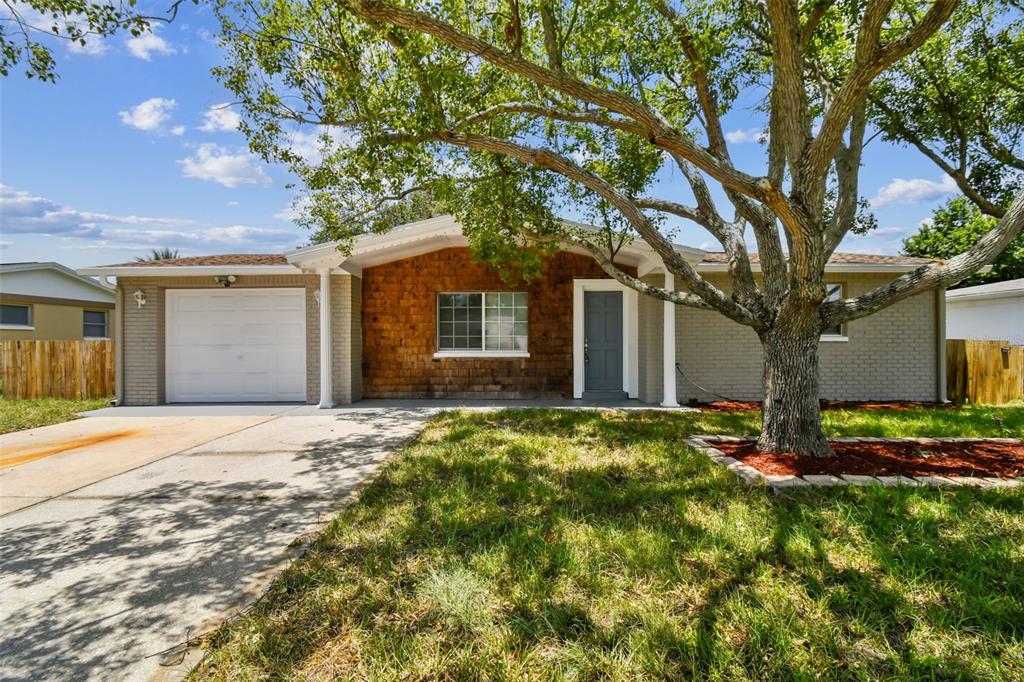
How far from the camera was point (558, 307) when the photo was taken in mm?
10195

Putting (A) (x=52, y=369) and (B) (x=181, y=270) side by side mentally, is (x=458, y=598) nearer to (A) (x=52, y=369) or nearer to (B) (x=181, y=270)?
(B) (x=181, y=270)

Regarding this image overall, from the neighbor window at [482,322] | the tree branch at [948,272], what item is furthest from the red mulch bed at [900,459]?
the neighbor window at [482,322]

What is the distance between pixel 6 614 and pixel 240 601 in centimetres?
128

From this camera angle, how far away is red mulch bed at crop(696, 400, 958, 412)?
28.6 feet

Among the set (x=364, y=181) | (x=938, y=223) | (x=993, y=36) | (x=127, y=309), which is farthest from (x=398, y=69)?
(x=938, y=223)

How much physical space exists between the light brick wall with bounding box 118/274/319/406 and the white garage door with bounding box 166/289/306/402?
0.23 m

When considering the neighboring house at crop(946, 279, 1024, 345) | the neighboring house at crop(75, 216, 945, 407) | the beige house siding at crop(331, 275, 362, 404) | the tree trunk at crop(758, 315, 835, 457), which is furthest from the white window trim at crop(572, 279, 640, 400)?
the neighboring house at crop(946, 279, 1024, 345)

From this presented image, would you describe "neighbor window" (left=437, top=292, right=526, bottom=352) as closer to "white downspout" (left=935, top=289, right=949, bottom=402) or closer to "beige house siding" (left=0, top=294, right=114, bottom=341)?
"white downspout" (left=935, top=289, right=949, bottom=402)

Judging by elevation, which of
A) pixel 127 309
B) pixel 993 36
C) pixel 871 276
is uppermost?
pixel 993 36

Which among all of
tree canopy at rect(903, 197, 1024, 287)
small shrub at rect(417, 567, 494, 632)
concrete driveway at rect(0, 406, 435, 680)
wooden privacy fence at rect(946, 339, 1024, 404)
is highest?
tree canopy at rect(903, 197, 1024, 287)

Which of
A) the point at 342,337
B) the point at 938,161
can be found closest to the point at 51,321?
the point at 342,337

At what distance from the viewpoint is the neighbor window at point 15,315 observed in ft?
47.5

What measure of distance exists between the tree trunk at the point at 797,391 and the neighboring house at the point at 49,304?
1716cm

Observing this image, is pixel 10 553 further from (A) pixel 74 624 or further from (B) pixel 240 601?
(B) pixel 240 601
